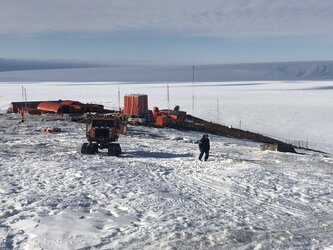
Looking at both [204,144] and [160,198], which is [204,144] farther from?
→ [160,198]

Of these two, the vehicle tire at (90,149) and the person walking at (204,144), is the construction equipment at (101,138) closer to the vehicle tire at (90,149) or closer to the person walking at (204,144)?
the vehicle tire at (90,149)

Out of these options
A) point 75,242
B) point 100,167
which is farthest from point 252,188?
point 75,242

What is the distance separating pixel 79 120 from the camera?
2927 centimetres

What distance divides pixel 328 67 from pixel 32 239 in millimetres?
182518

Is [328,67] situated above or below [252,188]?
above

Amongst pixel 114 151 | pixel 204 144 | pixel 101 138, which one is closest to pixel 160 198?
pixel 204 144

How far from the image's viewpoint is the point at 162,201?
10.7m

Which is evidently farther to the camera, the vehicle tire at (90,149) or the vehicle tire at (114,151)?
the vehicle tire at (90,149)

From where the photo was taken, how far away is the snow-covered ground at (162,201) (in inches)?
330

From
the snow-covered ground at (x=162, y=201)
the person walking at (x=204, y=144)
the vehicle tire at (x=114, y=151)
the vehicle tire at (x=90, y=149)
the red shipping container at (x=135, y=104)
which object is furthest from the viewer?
the red shipping container at (x=135, y=104)

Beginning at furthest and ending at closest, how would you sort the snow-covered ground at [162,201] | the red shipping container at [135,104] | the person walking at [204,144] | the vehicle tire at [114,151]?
the red shipping container at [135,104] < the vehicle tire at [114,151] < the person walking at [204,144] < the snow-covered ground at [162,201]

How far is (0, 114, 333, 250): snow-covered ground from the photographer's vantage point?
838cm

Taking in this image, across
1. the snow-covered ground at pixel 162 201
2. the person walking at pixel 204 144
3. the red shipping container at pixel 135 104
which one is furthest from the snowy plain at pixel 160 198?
the red shipping container at pixel 135 104

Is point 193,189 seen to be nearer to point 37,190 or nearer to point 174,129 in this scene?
point 37,190
